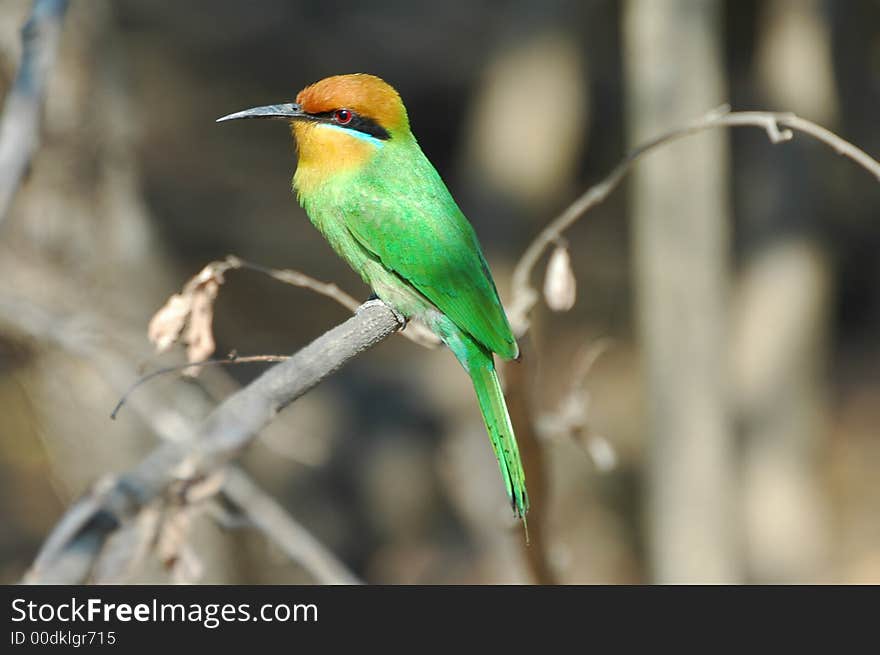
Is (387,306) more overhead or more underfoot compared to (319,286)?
more overhead

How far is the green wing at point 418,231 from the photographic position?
3.13 meters

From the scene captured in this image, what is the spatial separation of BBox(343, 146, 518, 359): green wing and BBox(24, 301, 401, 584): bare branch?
37.0 inches

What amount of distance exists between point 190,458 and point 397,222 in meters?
1.15

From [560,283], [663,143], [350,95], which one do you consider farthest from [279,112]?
[663,143]

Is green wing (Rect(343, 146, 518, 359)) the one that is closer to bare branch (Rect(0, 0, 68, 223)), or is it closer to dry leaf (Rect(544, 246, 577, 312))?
dry leaf (Rect(544, 246, 577, 312))

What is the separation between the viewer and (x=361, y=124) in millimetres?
2949

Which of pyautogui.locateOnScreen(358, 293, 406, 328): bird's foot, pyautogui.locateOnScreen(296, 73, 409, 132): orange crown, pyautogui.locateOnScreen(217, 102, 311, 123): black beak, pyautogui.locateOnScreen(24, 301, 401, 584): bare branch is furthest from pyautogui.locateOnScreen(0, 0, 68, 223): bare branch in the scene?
pyautogui.locateOnScreen(358, 293, 406, 328): bird's foot

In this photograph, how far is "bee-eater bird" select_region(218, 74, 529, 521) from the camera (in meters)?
2.95

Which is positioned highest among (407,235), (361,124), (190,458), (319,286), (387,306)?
(361,124)

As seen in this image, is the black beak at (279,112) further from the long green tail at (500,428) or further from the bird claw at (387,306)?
the long green tail at (500,428)

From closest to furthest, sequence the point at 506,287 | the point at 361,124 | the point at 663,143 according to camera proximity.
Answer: the point at 663,143 < the point at 361,124 < the point at 506,287

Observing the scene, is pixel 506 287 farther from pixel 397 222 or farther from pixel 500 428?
pixel 500 428

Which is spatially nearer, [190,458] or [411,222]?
[190,458]
